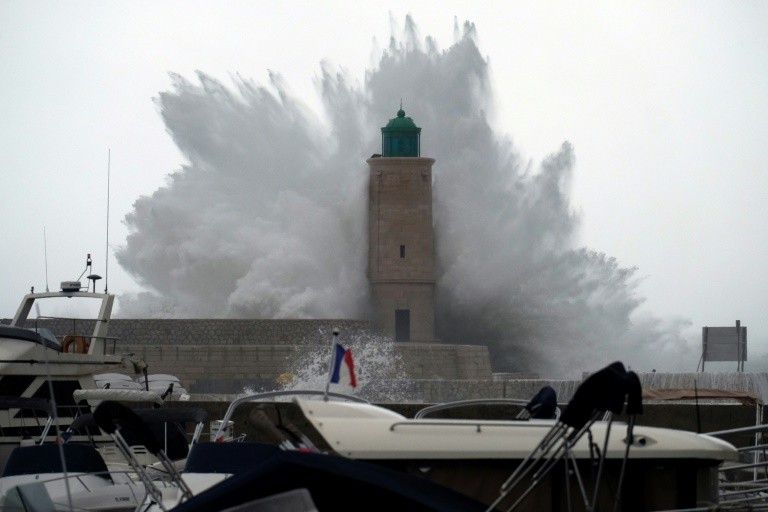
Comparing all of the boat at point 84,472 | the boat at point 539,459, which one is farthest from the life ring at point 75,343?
the boat at point 539,459

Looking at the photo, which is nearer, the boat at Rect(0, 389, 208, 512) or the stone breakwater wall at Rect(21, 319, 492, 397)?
the boat at Rect(0, 389, 208, 512)

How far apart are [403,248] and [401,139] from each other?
12.7ft

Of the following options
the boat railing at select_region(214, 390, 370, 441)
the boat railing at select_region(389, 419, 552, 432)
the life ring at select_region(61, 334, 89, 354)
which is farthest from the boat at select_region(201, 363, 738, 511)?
→ the life ring at select_region(61, 334, 89, 354)

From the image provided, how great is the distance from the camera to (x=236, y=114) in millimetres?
49750

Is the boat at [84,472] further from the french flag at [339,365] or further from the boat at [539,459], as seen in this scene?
the boat at [539,459]

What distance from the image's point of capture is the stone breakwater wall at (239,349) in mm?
34438

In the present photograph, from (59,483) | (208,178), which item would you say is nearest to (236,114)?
(208,178)

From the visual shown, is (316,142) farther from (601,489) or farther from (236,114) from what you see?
(601,489)

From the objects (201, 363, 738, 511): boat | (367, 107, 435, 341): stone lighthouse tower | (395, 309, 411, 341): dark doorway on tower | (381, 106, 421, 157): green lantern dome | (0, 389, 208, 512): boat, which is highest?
(381, 106, 421, 157): green lantern dome

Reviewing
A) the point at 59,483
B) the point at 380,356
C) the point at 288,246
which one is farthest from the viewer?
the point at 288,246

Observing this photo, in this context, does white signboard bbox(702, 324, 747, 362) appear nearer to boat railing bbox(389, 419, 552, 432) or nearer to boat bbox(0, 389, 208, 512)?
boat bbox(0, 389, 208, 512)

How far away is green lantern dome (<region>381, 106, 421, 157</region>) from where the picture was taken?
43906 millimetres

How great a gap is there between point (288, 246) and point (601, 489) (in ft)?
135

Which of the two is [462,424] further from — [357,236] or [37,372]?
[357,236]
